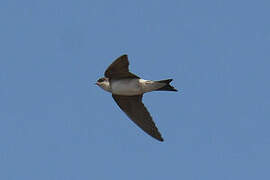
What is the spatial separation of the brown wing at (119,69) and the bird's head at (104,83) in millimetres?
280

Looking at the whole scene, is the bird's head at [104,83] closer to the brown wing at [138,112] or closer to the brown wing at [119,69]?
the brown wing at [119,69]

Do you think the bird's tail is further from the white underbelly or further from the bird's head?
the bird's head

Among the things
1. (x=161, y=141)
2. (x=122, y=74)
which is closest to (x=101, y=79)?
(x=122, y=74)

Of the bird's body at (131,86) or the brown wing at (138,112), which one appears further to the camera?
the brown wing at (138,112)

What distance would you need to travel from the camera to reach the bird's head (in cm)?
2651

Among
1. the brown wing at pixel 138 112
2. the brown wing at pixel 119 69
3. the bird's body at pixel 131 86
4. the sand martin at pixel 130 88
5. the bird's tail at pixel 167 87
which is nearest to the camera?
the brown wing at pixel 119 69

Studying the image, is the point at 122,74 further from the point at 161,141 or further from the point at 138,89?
the point at 161,141

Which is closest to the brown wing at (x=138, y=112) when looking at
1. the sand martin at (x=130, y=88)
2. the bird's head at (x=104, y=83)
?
the sand martin at (x=130, y=88)

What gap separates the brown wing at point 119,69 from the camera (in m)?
25.2

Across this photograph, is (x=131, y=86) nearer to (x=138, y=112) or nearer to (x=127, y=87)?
(x=127, y=87)

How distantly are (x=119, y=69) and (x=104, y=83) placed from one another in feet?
3.34

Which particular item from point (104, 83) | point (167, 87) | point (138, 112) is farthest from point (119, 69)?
point (138, 112)

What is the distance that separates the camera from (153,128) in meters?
26.8

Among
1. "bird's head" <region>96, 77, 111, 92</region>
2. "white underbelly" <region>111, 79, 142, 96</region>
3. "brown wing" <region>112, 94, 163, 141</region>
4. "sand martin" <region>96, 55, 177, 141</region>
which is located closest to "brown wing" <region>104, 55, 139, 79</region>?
"sand martin" <region>96, 55, 177, 141</region>
